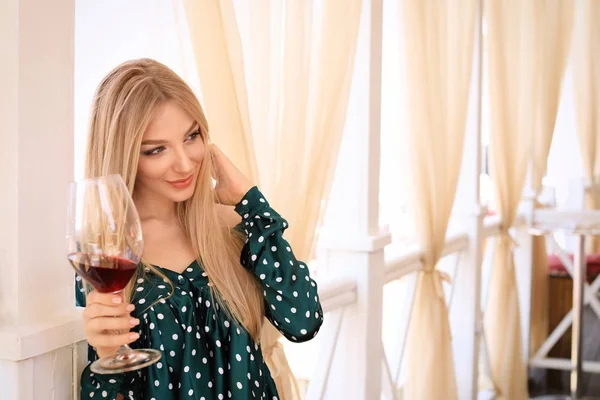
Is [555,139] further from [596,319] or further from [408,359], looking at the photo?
[408,359]

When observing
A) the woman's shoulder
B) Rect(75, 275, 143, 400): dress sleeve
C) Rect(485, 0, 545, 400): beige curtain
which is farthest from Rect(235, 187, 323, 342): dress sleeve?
Rect(485, 0, 545, 400): beige curtain

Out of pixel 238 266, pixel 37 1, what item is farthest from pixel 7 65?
pixel 238 266

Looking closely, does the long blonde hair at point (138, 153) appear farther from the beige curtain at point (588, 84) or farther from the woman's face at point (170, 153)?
the beige curtain at point (588, 84)

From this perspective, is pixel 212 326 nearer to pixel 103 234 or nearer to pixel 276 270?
pixel 276 270

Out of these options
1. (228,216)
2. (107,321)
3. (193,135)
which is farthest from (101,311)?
(228,216)

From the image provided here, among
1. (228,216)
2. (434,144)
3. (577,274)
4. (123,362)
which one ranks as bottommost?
(577,274)

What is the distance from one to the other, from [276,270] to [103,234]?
1.57 feet

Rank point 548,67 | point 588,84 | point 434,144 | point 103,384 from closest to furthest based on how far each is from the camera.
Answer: point 103,384
point 434,144
point 548,67
point 588,84

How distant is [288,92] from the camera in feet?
Answer: 6.11

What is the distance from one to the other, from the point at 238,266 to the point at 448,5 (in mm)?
Result: 1994

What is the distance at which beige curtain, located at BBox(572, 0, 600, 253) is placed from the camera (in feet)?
15.2

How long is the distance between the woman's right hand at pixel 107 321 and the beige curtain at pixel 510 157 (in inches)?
115

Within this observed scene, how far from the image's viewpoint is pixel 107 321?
123 cm

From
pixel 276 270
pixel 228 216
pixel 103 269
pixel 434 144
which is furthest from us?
pixel 434 144
